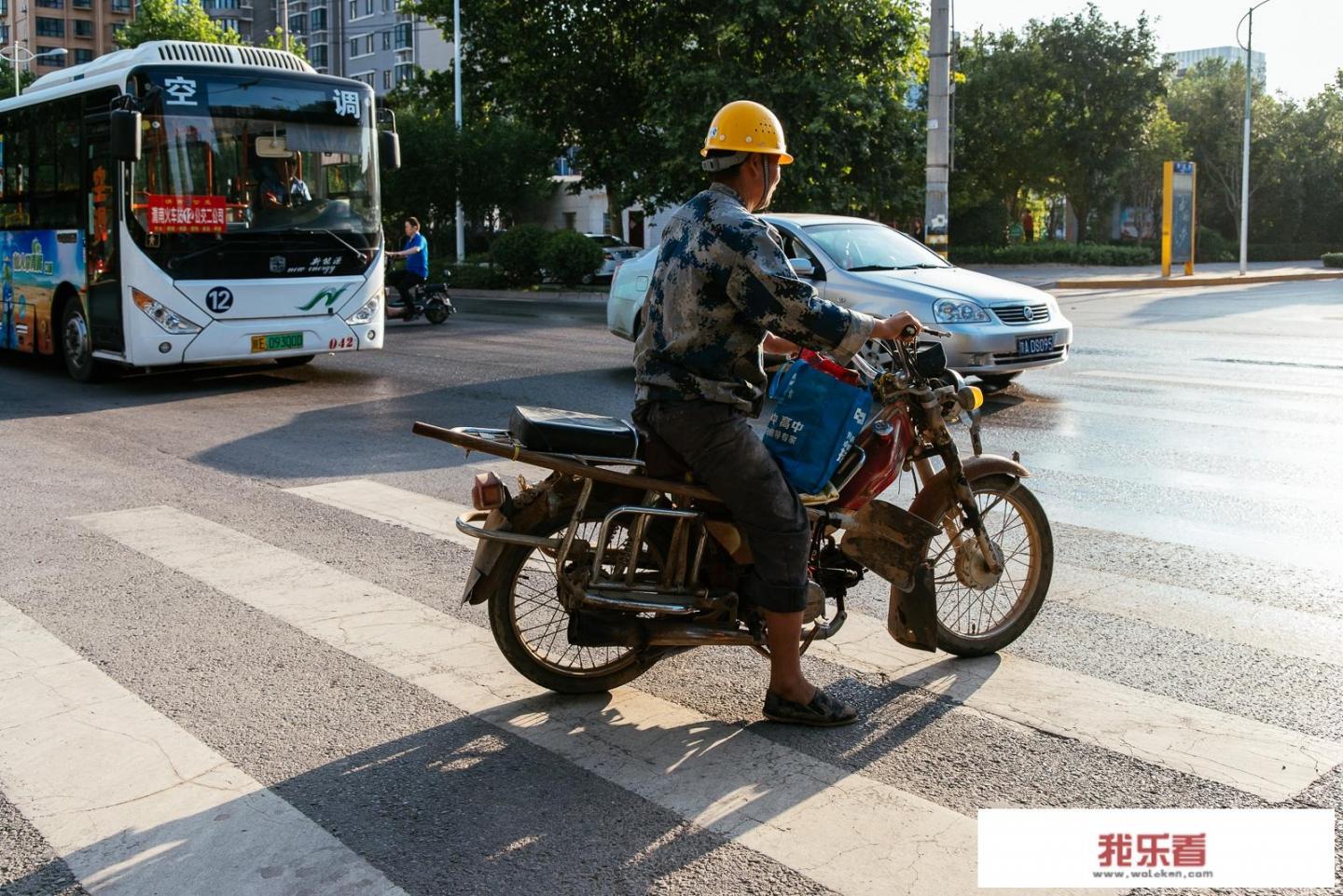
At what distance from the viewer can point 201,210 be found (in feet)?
41.1

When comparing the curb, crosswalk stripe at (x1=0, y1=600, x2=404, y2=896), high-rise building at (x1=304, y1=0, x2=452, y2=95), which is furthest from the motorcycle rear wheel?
high-rise building at (x1=304, y1=0, x2=452, y2=95)

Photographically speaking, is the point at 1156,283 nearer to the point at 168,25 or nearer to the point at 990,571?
the point at 990,571

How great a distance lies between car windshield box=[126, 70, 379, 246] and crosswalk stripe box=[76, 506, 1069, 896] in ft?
23.7

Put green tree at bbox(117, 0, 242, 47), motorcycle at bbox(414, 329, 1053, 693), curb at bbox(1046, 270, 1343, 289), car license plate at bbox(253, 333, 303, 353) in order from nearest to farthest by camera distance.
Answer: motorcycle at bbox(414, 329, 1053, 693)
car license plate at bbox(253, 333, 303, 353)
curb at bbox(1046, 270, 1343, 289)
green tree at bbox(117, 0, 242, 47)

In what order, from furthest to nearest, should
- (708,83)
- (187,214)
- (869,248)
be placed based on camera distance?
(708,83) → (869,248) → (187,214)

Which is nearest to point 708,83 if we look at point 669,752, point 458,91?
point 458,91

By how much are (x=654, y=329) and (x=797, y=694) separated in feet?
4.03

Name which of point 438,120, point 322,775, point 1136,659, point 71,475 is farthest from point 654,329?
point 438,120

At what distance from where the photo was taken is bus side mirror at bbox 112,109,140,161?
1185 cm

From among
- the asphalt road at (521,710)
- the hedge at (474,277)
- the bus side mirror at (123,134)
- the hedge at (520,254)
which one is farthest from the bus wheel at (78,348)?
the hedge at (474,277)

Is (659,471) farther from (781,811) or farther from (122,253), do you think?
(122,253)

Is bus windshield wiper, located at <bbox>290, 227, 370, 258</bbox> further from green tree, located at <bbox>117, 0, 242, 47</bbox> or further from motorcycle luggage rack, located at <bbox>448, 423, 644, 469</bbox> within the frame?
green tree, located at <bbox>117, 0, 242, 47</bbox>

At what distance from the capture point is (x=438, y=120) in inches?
1549

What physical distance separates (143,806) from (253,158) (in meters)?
10.1
